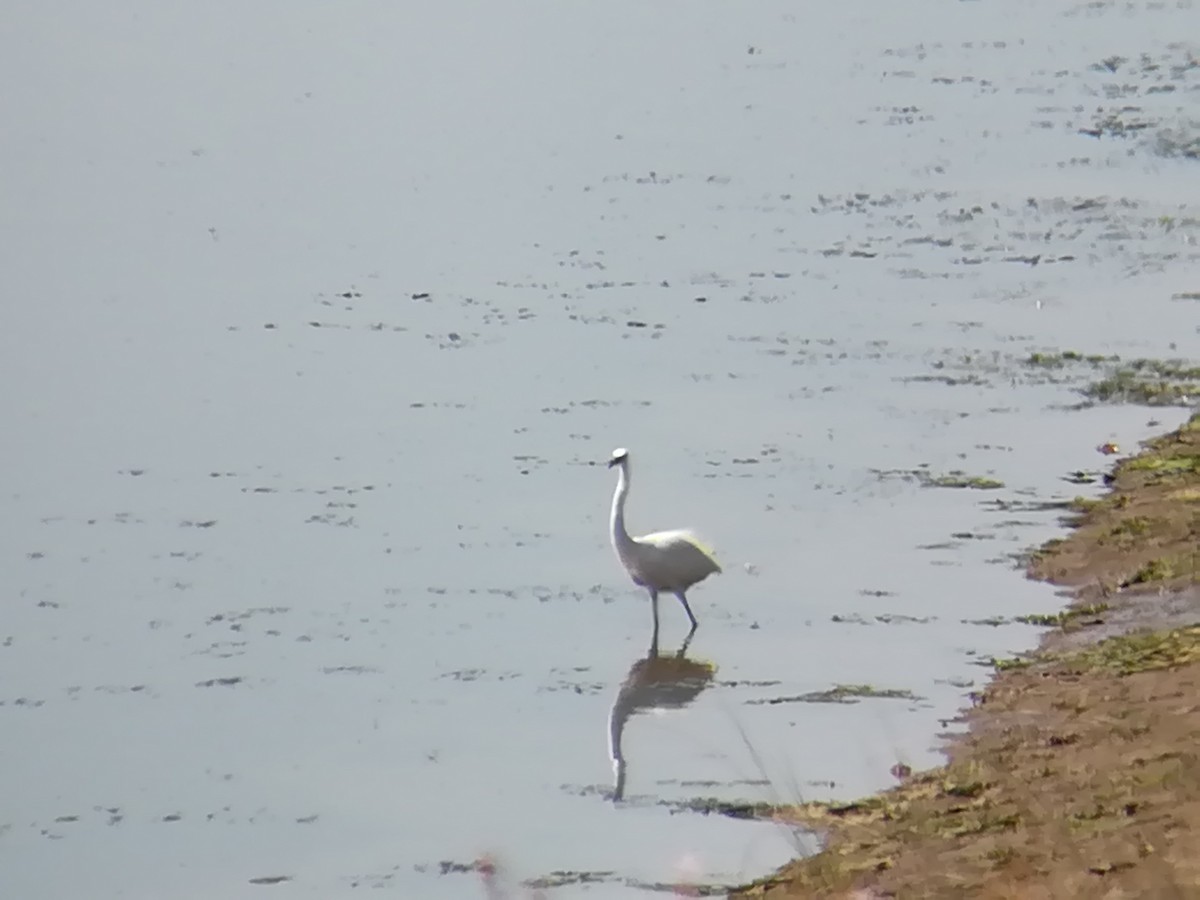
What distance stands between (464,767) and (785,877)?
248 centimetres

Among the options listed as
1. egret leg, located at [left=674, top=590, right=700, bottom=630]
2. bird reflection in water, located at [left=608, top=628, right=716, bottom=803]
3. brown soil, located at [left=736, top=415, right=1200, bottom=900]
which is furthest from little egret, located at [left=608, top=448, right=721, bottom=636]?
brown soil, located at [left=736, top=415, right=1200, bottom=900]

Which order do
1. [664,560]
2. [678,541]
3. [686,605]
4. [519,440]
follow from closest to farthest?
[664,560] → [678,541] → [686,605] → [519,440]

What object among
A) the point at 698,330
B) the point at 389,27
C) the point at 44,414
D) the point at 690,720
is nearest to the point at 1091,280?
the point at 698,330

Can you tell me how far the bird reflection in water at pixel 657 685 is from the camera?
38.3ft

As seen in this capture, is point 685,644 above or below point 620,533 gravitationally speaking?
below


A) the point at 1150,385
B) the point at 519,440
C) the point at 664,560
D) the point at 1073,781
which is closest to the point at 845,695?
the point at 664,560

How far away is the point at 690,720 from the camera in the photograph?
11609mm

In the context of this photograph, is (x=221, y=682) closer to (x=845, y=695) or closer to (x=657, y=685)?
(x=657, y=685)

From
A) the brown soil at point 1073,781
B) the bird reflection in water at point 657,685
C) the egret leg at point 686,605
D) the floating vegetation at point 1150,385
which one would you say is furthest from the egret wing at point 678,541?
the floating vegetation at point 1150,385

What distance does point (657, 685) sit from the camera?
1217 cm

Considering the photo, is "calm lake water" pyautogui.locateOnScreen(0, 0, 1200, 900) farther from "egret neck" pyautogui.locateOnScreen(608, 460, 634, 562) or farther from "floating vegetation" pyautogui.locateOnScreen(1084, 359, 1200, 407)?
"egret neck" pyautogui.locateOnScreen(608, 460, 634, 562)

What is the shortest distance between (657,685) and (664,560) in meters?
1.06

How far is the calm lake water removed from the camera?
10727 mm

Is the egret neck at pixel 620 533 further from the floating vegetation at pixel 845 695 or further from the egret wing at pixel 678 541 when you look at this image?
the floating vegetation at pixel 845 695
